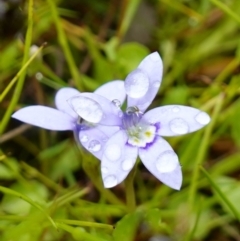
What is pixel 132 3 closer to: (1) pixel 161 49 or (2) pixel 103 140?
(1) pixel 161 49

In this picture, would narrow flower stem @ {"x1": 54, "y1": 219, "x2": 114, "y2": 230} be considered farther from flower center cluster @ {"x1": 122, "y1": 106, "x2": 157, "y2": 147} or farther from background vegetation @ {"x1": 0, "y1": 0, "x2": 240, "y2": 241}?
flower center cluster @ {"x1": 122, "y1": 106, "x2": 157, "y2": 147}

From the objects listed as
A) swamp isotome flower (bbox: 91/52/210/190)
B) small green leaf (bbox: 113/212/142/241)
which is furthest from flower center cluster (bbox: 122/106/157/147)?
small green leaf (bbox: 113/212/142/241)

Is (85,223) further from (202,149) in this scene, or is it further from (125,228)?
(202,149)

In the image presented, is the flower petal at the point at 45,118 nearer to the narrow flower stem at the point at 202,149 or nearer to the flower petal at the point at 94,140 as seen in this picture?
the flower petal at the point at 94,140

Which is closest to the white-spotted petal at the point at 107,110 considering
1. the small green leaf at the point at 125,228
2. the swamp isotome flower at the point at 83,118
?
the swamp isotome flower at the point at 83,118

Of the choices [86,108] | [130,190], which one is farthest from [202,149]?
[86,108]
